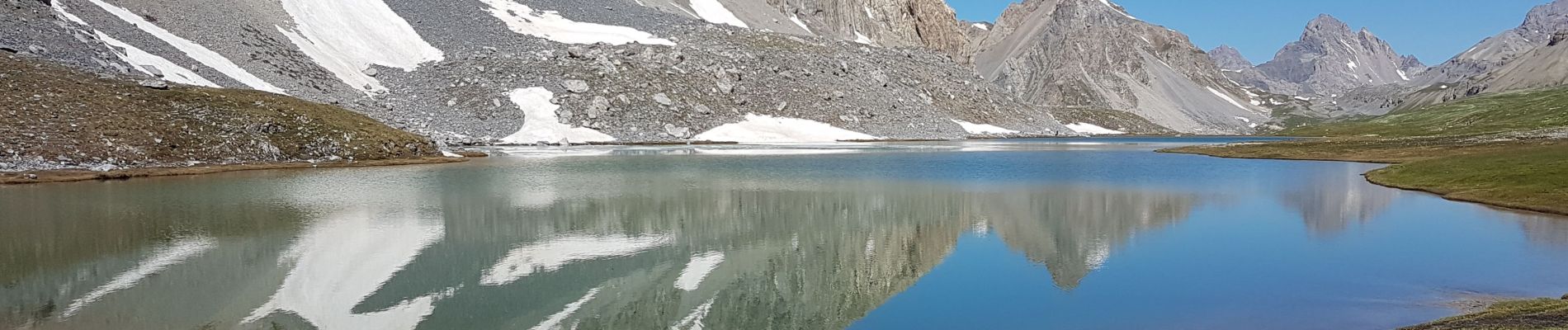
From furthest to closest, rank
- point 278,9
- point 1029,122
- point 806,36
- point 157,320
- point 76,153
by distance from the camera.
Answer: point 1029,122, point 806,36, point 278,9, point 76,153, point 157,320

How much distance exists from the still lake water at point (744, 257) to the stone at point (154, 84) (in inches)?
721

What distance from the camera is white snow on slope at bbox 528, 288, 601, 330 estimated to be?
15.8 metres

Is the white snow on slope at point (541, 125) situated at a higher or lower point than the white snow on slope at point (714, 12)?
lower

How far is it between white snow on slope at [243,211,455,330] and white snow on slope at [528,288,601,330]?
7.68ft

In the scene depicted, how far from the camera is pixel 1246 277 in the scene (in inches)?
816

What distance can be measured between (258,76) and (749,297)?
268 feet

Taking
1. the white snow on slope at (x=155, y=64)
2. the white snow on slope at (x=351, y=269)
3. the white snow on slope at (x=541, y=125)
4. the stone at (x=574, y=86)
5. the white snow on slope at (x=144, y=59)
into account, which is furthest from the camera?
the stone at (x=574, y=86)

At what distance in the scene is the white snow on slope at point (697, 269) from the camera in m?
19.7

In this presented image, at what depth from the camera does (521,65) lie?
356ft

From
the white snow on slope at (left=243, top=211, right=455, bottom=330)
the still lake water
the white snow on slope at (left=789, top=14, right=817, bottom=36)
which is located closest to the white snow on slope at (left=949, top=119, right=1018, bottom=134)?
the white snow on slope at (left=789, top=14, right=817, bottom=36)

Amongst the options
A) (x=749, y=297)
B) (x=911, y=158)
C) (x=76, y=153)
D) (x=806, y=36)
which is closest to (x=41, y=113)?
(x=76, y=153)

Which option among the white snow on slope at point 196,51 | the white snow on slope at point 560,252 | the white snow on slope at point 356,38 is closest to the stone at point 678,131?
the white snow on slope at point 356,38

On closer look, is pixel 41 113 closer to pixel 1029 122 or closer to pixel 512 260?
pixel 512 260

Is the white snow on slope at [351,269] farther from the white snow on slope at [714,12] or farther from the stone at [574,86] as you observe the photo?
the white snow on slope at [714,12]
